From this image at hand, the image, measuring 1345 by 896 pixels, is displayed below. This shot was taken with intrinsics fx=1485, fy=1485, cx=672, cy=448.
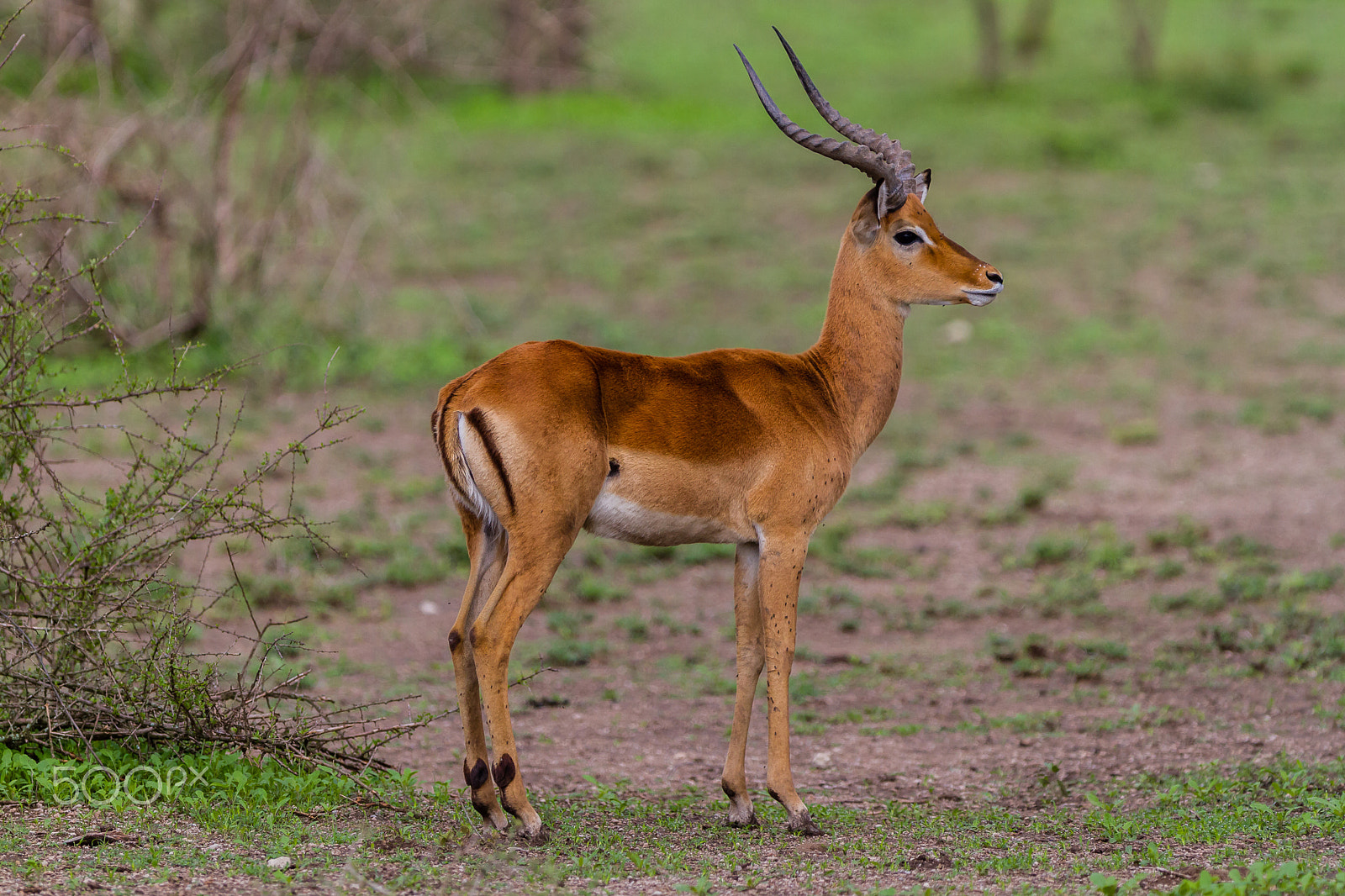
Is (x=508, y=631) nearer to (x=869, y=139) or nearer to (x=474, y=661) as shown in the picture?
(x=474, y=661)

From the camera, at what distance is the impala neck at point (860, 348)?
5.76 meters

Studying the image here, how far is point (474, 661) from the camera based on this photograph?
194 inches

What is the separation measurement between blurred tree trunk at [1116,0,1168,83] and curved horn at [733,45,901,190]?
17.8 meters

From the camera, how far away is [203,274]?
40.1 ft

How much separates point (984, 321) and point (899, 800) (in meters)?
8.79

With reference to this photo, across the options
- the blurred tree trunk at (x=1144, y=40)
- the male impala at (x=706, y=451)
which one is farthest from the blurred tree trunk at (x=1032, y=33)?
the male impala at (x=706, y=451)

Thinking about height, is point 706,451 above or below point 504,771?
above

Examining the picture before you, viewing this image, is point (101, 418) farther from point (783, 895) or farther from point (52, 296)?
point (783, 895)

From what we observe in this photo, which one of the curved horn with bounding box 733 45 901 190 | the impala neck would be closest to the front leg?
the impala neck

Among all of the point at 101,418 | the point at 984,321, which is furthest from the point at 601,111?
the point at 101,418

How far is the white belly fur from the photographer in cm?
509

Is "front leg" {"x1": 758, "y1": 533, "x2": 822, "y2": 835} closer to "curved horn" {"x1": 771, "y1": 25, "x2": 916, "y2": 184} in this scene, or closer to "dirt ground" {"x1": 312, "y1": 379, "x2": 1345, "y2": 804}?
"dirt ground" {"x1": 312, "y1": 379, "x2": 1345, "y2": 804}

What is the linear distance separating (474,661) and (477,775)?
14.7 inches

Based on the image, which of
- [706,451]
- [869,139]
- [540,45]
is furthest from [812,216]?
[706,451]
